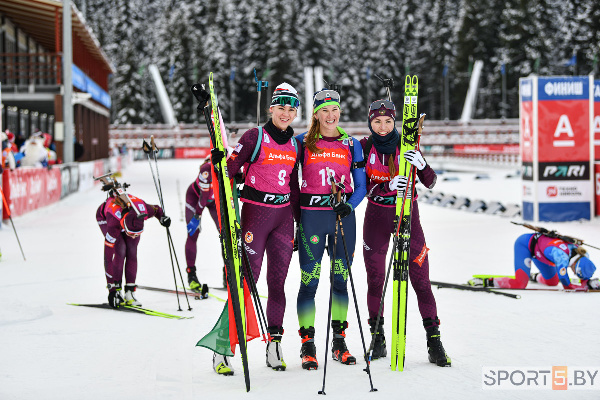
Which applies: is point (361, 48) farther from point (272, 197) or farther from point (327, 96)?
point (272, 197)

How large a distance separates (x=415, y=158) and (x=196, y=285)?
13.0ft

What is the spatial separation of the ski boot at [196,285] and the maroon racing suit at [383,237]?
2780 mm

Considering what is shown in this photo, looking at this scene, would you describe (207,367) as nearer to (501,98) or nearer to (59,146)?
(59,146)

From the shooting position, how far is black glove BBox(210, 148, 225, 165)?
16.6 ft

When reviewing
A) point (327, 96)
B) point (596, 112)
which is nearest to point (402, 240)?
point (327, 96)

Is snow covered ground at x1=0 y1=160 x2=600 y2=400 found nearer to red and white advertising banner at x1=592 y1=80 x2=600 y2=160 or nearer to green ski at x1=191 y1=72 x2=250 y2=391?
green ski at x1=191 y1=72 x2=250 y2=391

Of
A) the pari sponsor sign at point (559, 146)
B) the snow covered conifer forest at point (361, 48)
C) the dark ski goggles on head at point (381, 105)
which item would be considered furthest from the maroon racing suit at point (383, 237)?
the snow covered conifer forest at point (361, 48)

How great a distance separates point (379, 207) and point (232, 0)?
9666 centimetres

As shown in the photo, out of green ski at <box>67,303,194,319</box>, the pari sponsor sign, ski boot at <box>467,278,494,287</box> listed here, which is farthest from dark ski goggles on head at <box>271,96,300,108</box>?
the pari sponsor sign

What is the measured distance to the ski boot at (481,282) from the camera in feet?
27.7

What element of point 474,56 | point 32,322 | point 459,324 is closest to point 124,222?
point 32,322

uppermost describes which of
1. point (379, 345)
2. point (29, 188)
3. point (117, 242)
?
point (29, 188)

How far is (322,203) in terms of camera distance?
212 inches

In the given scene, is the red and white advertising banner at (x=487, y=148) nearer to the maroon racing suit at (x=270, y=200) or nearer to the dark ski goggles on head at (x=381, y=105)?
the dark ski goggles on head at (x=381, y=105)
